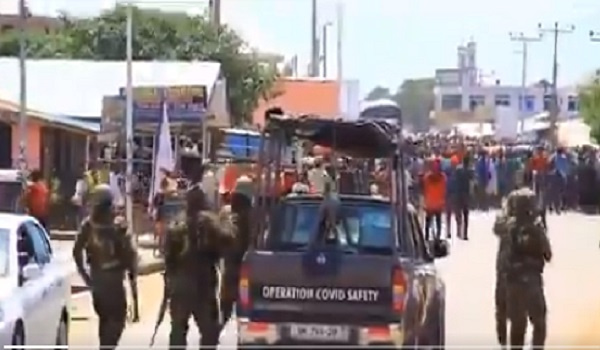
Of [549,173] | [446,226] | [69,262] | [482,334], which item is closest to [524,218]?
[482,334]

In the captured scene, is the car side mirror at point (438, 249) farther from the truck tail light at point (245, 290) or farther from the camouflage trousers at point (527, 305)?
the truck tail light at point (245, 290)

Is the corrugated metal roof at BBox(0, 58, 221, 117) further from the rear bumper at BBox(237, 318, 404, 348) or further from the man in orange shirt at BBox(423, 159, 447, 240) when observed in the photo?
the rear bumper at BBox(237, 318, 404, 348)

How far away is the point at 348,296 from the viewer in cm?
1212

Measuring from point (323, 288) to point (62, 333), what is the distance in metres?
3.65

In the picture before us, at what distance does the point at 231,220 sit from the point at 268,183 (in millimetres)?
1301

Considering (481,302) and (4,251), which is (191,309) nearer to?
(4,251)

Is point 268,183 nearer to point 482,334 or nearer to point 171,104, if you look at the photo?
point 482,334

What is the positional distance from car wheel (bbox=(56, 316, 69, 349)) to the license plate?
326 centimetres

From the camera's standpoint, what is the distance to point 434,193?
100ft

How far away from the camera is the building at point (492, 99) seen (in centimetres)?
9762

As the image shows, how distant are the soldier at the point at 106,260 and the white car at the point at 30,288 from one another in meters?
0.48

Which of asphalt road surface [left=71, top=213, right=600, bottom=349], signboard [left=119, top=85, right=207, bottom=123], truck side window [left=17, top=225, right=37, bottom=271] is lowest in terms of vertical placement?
asphalt road surface [left=71, top=213, right=600, bottom=349]

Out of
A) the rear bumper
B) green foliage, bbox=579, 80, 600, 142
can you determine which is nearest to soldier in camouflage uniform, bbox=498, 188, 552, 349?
the rear bumper

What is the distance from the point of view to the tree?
60719mm
